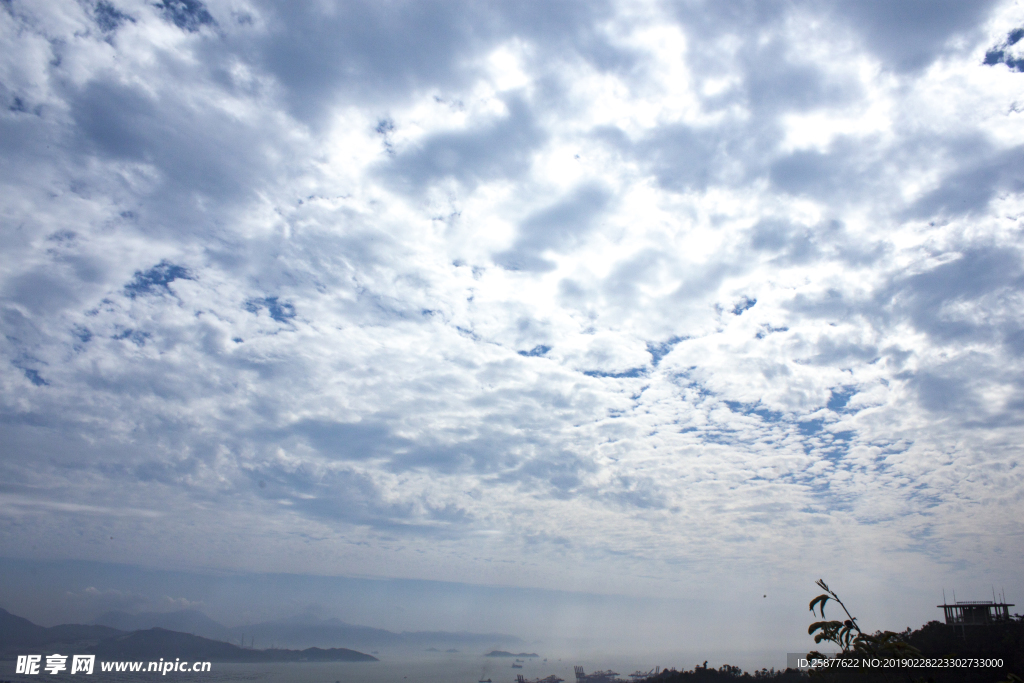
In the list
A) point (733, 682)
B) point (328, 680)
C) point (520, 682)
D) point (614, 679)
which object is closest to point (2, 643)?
point (328, 680)

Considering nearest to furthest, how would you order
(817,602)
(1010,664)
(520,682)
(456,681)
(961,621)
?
(817,602) → (1010,664) → (961,621) → (520,682) → (456,681)

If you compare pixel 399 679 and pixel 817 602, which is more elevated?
pixel 817 602

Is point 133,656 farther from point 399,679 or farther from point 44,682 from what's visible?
point 399,679

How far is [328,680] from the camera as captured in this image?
17325 cm

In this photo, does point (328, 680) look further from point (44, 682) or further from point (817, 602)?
point (817, 602)

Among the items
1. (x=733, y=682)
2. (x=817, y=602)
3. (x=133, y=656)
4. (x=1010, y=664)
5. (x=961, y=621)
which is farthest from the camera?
(x=133, y=656)

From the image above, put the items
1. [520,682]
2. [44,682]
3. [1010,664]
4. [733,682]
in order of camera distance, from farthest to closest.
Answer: [520,682] < [44,682] < [733,682] < [1010,664]

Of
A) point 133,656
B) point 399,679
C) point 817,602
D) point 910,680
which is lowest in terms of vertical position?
point 399,679

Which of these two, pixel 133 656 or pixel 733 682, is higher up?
pixel 733 682

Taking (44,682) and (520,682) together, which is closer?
(44,682)

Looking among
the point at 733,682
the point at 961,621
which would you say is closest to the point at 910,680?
the point at 961,621

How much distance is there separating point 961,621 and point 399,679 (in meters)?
176

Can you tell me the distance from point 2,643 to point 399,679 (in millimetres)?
140200

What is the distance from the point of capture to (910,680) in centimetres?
583
